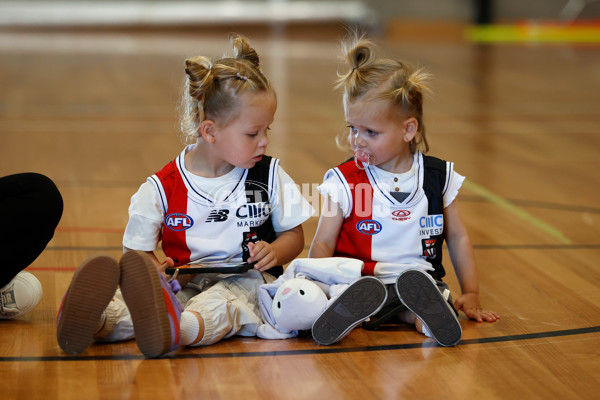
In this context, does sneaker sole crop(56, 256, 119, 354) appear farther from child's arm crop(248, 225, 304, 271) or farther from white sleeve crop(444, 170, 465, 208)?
white sleeve crop(444, 170, 465, 208)

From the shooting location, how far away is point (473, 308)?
2.12 metres

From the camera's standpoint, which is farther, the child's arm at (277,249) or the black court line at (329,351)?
the child's arm at (277,249)

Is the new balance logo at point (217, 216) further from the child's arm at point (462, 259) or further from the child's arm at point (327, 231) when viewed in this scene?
the child's arm at point (462, 259)

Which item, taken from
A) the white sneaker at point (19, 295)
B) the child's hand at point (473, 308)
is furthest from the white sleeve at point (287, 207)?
the white sneaker at point (19, 295)

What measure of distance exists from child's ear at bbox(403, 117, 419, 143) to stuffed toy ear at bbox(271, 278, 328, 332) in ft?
1.54

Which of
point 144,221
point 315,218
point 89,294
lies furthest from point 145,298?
point 315,218

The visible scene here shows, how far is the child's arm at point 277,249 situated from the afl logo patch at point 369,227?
0.51 ft

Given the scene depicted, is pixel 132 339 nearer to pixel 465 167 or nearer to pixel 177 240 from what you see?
pixel 177 240

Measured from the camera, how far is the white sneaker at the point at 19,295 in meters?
2.01

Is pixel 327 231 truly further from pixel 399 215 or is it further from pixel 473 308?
pixel 473 308

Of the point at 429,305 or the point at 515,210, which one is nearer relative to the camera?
the point at 429,305

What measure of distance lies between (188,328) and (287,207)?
1.50ft

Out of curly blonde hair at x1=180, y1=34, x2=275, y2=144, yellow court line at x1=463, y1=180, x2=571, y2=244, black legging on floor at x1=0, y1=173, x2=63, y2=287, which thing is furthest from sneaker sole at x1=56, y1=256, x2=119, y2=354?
yellow court line at x1=463, y1=180, x2=571, y2=244

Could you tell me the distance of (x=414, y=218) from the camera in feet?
6.96
